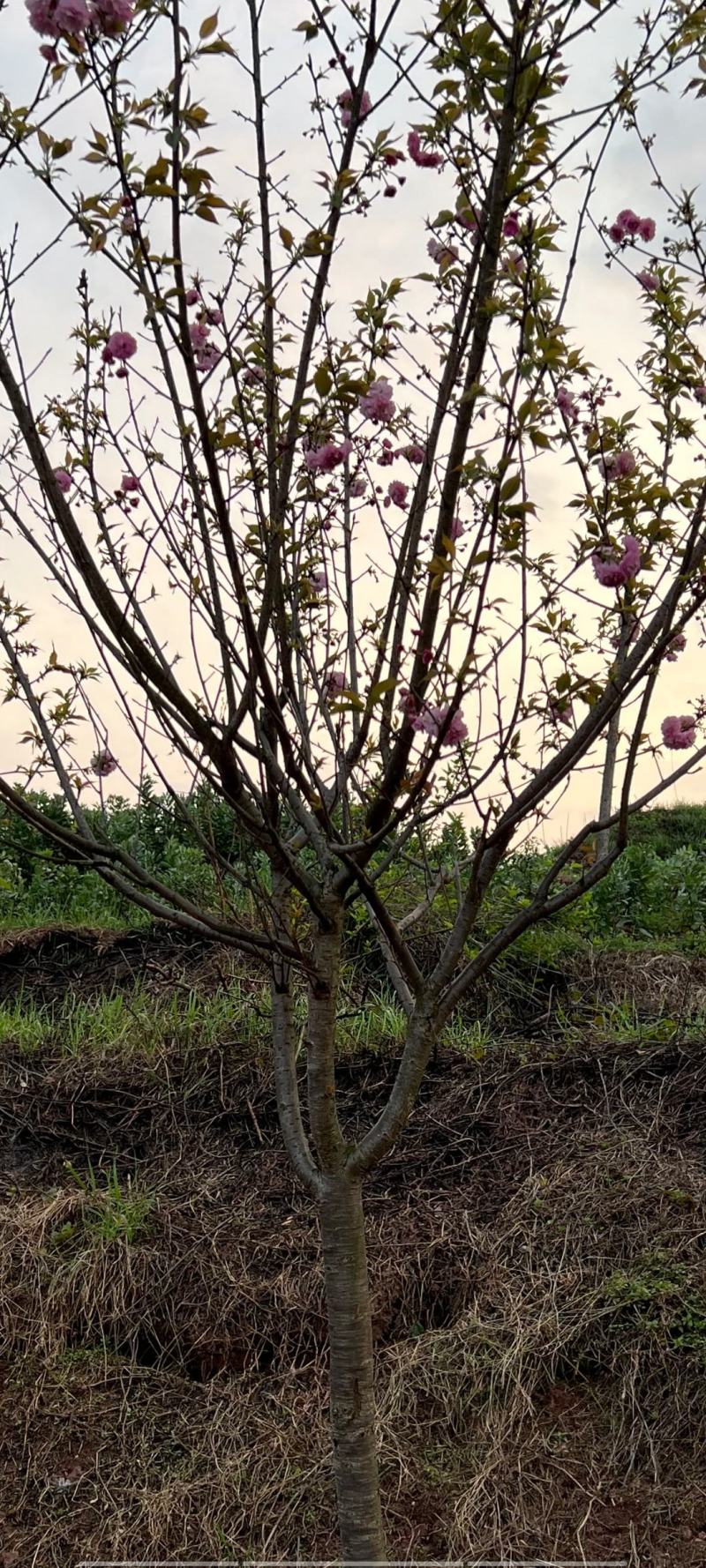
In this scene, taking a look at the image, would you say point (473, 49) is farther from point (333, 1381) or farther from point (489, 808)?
point (333, 1381)

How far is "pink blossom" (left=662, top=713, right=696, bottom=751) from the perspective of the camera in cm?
294

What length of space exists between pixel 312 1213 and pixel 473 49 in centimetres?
340

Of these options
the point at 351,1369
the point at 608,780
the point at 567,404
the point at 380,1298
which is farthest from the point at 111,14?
the point at 608,780

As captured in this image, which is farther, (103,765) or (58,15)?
(103,765)

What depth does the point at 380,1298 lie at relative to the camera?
12.0 ft

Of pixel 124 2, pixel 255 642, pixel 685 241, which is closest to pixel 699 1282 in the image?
pixel 255 642

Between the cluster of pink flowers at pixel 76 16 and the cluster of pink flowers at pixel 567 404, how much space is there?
3.36ft

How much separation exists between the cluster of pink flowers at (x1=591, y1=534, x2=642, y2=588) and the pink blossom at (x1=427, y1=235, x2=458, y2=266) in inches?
24.7

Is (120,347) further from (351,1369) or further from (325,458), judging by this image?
(351,1369)

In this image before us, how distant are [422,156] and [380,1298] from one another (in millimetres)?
3079

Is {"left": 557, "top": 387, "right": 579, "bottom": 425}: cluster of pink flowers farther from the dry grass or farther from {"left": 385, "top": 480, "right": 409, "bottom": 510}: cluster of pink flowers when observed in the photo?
the dry grass

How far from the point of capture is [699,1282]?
11.6ft

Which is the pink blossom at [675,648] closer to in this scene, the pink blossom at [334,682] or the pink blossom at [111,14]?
the pink blossom at [334,682]

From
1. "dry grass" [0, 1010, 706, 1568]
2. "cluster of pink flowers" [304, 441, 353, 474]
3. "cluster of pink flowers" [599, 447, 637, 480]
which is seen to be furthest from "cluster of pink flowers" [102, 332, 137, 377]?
"dry grass" [0, 1010, 706, 1568]
